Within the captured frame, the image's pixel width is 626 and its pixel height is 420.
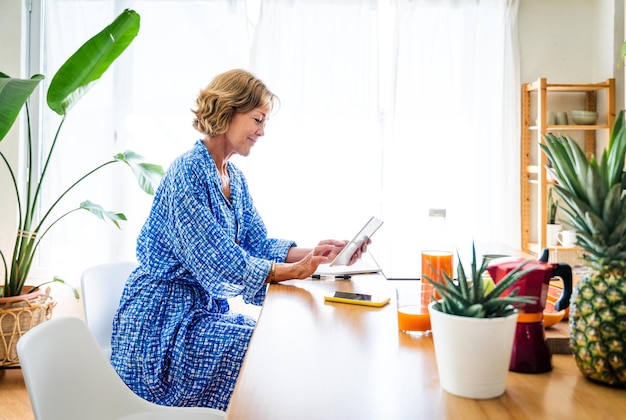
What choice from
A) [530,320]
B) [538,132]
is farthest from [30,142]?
[538,132]

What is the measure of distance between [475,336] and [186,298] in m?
1.16

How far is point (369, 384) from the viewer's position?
1014mm

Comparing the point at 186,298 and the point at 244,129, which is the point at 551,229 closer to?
the point at 244,129

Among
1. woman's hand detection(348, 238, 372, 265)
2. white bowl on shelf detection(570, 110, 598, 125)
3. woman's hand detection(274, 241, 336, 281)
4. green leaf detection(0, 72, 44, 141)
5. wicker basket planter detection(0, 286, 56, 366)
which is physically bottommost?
wicker basket planter detection(0, 286, 56, 366)

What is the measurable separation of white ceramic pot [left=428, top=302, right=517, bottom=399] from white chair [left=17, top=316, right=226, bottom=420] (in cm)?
80

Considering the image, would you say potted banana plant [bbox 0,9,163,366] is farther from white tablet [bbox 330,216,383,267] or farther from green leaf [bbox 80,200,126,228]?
white tablet [bbox 330,216,383,267]

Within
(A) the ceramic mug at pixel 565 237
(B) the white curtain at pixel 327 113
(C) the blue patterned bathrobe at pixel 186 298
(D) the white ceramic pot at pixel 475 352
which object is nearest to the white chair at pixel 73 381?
(C) the blue patterned bathrobe at pixel 186 298

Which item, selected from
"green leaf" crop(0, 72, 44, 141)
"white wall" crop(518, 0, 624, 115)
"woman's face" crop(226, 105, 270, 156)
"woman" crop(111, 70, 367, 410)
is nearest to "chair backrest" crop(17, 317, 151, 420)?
"woman" crop(111, 70, 367, 410)

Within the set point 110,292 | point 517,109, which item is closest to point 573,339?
point 110,292

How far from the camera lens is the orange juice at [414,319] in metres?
1.31

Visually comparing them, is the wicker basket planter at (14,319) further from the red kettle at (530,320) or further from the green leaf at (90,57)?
the red kettle at (530,320)

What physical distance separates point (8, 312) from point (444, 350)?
8.87 ft

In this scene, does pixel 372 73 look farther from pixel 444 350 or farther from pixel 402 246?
pixel 444 350

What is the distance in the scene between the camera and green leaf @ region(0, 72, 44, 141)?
255 cm
